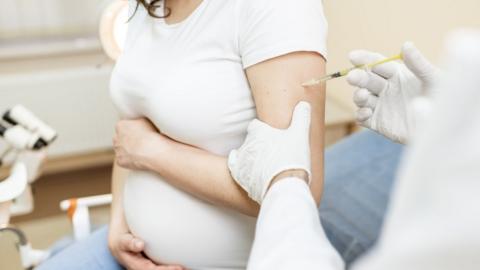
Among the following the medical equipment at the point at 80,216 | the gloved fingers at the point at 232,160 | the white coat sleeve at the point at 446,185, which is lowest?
the medical equipment at the point at 80,216

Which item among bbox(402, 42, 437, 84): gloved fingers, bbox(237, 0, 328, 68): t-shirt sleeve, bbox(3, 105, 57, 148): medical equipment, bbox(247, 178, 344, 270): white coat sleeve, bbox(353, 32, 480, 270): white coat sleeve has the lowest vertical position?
bbox(3, 105, 57, 148): medical equipment

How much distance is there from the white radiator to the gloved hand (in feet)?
5.28

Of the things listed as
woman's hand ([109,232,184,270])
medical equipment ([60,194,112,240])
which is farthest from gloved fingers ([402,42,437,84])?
medical equipment ([60,194,112,240])

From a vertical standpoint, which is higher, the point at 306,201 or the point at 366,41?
the point at 306,201

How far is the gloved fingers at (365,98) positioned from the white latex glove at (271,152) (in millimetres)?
163

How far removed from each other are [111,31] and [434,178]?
1.35 m

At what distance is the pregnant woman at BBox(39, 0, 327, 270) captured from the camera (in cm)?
92

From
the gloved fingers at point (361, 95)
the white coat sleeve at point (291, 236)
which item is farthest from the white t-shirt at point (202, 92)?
the white coat sleeve at point (291, 236)

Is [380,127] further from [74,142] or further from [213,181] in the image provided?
[74,142]

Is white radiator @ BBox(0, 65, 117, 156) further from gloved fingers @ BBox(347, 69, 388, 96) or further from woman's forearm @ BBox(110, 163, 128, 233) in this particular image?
gloved fingers @ BBox(347, 69, 388, 96)

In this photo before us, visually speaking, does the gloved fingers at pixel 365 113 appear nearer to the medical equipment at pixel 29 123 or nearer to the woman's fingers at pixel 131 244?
the woman's fingers at pixel 131 244

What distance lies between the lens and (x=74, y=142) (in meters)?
2.40

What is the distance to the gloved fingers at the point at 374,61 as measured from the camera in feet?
3.24

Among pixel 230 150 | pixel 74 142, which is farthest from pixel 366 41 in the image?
pixel 74 142
